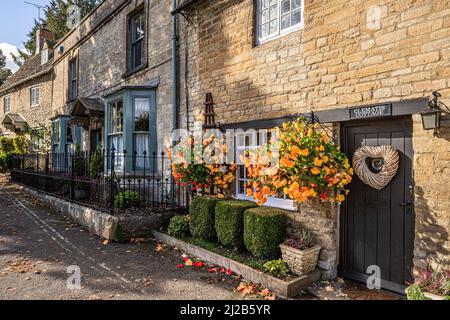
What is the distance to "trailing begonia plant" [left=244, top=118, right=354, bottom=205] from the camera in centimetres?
423

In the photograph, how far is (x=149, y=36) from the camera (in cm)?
910

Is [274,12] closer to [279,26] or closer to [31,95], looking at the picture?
[279,26]

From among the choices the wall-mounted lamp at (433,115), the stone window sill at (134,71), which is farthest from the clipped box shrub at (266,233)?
the stone window sill at (134,71)

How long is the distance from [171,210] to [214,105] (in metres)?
2.76

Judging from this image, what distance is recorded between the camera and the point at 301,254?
4301mm

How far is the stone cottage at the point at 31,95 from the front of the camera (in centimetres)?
1808

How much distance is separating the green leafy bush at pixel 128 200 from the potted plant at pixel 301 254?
13.9 feet

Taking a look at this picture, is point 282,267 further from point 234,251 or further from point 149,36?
point 149,36

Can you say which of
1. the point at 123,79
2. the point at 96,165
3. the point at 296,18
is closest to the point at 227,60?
the point at 296,18

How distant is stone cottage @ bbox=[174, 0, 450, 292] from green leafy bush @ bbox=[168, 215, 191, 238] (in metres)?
1.36

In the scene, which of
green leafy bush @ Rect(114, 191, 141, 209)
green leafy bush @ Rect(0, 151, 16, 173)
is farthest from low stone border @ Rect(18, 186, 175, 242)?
green leafy bush @ Rect(0, 151, 16, 173)

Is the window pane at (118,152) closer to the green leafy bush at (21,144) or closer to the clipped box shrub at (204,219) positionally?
the clipped box shrub at (204,219)

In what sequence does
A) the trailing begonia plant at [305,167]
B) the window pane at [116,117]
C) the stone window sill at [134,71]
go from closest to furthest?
the trailing begonia plant at [305,167], the stone window sill at [134,71], the window pane at [116,117]

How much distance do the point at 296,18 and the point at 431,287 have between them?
463cm
